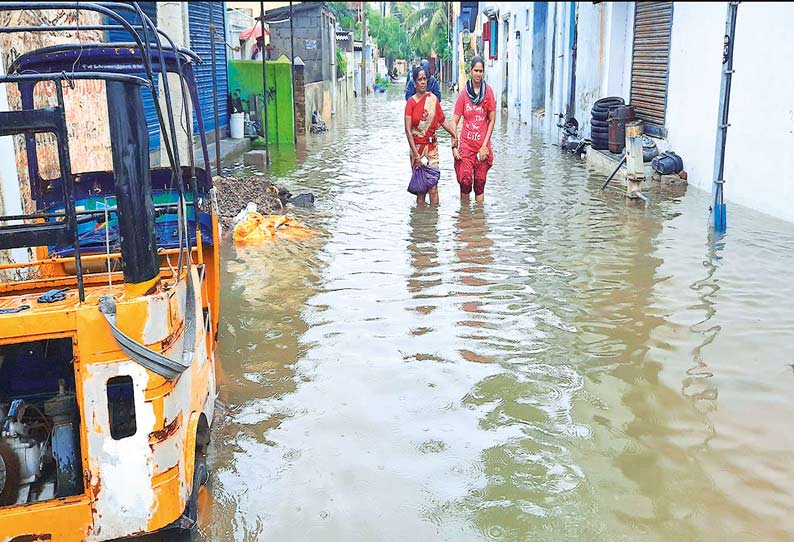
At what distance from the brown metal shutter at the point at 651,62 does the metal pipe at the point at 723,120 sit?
14.5ft

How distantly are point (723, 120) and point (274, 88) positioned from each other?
12.7 meters

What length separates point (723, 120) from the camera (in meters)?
7.93

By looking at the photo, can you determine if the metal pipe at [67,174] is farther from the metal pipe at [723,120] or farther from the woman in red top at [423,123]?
the woman in red top at [423,123]

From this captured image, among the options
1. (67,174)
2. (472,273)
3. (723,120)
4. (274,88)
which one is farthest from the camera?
(274,88)

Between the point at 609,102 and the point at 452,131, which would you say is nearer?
the point at 452,131

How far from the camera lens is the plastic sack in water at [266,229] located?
8.68 meters

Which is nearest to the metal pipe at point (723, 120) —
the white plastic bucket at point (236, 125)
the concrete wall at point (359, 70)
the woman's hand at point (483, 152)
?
the woman's hand at point (483, 152)

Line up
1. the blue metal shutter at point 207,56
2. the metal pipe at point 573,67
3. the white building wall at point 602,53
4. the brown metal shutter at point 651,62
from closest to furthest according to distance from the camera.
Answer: the brown metal shutter at point 651,62, the white building wall at point 602,53, the blue metal shutter at point 207,56, the metal pipe at point 573,67

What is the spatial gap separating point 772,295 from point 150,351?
204 inches

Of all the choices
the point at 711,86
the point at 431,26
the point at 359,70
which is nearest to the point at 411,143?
the point at 711,86

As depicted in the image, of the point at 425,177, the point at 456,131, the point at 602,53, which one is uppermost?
the point at 602,53

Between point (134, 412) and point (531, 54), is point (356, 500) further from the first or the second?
point (531, 54)

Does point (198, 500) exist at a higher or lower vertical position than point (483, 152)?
lower

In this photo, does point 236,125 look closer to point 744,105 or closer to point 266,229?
point 266,229
